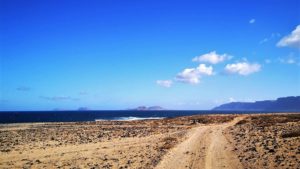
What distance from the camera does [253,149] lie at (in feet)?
75.2

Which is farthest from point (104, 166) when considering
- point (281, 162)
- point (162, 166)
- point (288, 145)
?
point (288, 145)

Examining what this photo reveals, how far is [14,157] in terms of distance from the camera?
80.8ft

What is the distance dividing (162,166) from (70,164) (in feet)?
20.5

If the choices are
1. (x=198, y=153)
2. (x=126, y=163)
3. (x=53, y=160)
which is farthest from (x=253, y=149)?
(x=53, y=160)

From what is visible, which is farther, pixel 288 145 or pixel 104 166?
pixel 288 145

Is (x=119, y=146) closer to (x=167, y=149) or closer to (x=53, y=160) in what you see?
(x=167, y=149)

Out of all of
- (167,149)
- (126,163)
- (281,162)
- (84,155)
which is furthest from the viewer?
(167,149)

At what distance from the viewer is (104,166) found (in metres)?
20.2

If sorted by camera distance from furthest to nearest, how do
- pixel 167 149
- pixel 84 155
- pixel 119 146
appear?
pixel 119 146 → pixel 167 149 → pixel 84 155

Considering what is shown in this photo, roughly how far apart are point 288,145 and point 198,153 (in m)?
6.11

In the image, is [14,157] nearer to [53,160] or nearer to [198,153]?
[53,160]

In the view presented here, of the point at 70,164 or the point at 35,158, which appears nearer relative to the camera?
the point at 70,164

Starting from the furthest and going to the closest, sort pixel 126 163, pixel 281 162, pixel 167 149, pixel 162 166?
1. pixel 167 149
2. pixel 126 163
3. pixel 162 166
4. pixel 281 162

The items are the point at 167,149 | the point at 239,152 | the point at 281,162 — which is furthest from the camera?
the point at 167,149
